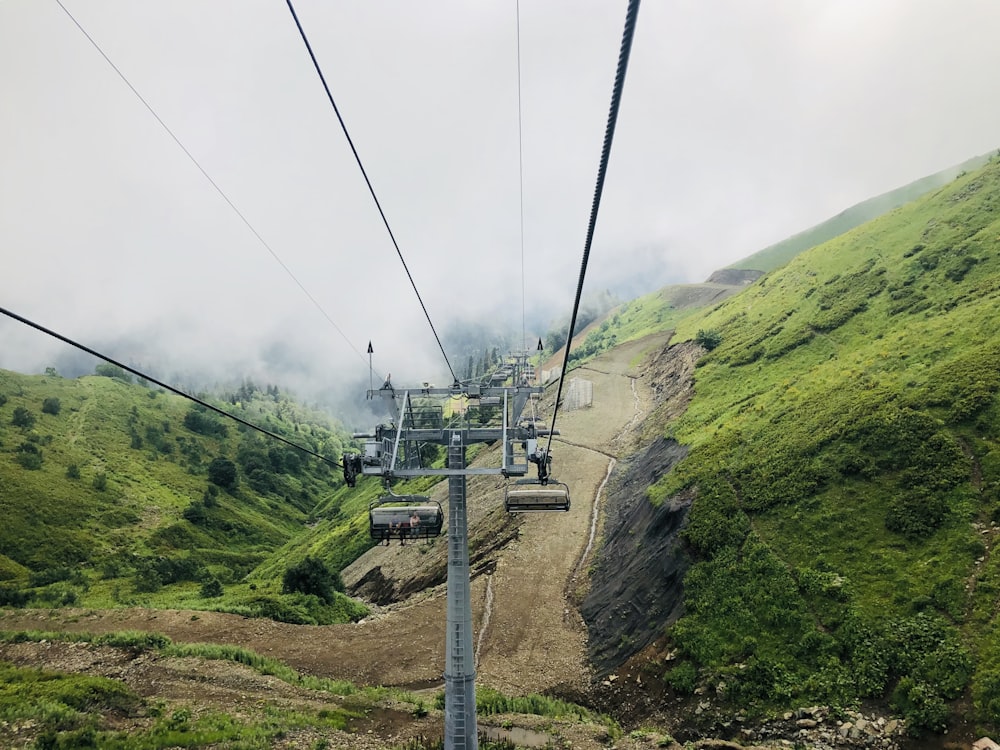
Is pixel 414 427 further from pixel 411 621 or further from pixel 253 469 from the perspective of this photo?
pixel 253 469

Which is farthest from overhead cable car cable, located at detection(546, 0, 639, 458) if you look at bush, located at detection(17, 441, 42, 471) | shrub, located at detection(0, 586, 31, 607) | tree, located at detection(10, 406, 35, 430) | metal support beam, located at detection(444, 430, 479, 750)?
tree, located at detection(10, 406, 35, 430)

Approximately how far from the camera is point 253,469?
139 meters

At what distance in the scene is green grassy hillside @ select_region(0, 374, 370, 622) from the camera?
185 ft

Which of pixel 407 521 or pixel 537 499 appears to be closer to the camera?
pixel 407 521

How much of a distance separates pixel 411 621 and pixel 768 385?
1456 inches

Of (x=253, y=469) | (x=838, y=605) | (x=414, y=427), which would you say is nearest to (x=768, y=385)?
(x=838, y=605)

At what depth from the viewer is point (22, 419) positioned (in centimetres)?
10762

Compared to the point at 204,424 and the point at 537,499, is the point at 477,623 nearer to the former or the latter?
the point at 537,499

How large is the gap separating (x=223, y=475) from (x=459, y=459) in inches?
4871

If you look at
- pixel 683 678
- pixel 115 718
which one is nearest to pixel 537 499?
pixel 683 678

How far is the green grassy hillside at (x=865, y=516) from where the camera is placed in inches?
726

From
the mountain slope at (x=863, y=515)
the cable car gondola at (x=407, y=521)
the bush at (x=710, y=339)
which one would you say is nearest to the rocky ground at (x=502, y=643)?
the mountain slope at (x=863, y=515)

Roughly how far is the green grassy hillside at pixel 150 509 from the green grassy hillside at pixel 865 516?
29.8 metres

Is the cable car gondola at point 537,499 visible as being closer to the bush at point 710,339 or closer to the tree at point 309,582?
the tree at point 309,582
